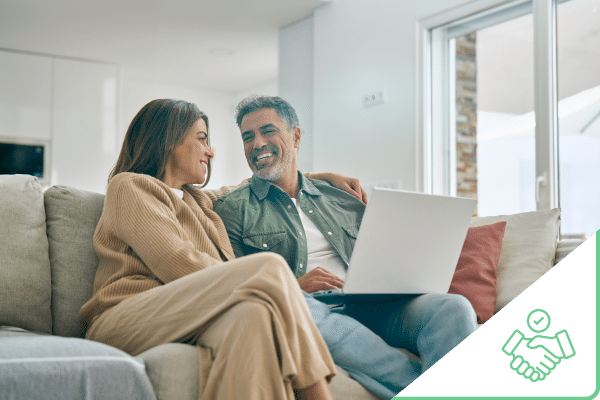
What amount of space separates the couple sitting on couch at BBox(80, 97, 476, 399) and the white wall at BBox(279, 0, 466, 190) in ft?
6.51

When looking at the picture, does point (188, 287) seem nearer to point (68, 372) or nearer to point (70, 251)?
point (68, 372)

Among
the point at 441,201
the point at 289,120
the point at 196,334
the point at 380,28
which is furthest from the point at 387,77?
the point at 196,334

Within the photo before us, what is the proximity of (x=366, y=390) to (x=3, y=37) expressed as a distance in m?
5.23

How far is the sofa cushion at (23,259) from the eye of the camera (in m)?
1.52

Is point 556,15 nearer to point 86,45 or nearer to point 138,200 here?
point 138,200

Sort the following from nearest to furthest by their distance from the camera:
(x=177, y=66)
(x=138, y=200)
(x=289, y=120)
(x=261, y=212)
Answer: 1. (x=138, y=200)
2. (x=261, y=212)
3. (x=289, y=120)
4. (x=177, y=66)

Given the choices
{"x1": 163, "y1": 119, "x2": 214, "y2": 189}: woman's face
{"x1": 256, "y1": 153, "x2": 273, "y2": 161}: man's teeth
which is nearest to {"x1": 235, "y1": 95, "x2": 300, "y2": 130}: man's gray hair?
{"x1": 256, "y1": 153, "x2": 273, "y2": 161}: man's teeth

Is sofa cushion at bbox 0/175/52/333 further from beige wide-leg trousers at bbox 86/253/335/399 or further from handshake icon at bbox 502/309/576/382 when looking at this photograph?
handshake icon at bbox 502/309/576/382

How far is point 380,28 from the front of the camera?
429cm

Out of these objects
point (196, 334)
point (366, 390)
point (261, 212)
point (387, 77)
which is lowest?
point (366, 390)

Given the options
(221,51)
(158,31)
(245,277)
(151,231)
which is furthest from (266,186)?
(221,51)

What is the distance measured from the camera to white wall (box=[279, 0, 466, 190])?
4.07 m

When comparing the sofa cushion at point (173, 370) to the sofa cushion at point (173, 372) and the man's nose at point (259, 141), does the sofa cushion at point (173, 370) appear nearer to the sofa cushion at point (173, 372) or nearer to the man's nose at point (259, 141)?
the sofa cushion at point (173, 372)
